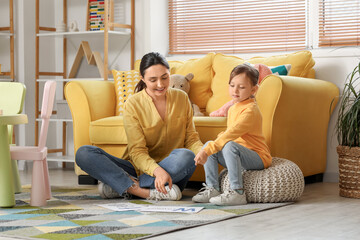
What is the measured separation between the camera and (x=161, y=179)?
2.89 metres

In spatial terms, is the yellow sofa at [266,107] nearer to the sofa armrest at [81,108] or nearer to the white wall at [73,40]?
the sofa armrest at [81,108]

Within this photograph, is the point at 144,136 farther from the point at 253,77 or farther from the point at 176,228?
the point at 176,228

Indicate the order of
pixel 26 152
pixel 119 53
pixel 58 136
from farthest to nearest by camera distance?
pixel 58 136
pixel 119 53
pixel 26 152

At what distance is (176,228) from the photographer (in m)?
2.30

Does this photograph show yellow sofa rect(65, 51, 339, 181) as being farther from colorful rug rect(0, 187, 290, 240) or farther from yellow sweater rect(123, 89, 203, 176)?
colorful rug rect(0, 187, 290, 240)

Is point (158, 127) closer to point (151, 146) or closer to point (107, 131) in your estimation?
point (151, 146)

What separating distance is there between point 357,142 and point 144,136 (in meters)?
1.11

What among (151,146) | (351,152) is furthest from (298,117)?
(151,146)

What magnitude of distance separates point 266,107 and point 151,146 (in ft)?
2.15

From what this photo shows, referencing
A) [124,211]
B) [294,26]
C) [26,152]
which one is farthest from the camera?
[294,26]

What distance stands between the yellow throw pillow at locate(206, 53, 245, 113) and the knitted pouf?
0.95m


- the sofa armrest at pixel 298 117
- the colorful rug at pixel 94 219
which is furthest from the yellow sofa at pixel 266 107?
the colorful rug at pixel 94 219

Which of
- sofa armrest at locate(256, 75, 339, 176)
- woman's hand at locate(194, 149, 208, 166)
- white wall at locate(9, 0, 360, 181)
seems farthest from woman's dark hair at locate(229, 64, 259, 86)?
white wall at locate(9, 0, 360, 181)

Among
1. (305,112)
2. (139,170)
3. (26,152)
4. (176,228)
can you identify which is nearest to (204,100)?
(305,112)
